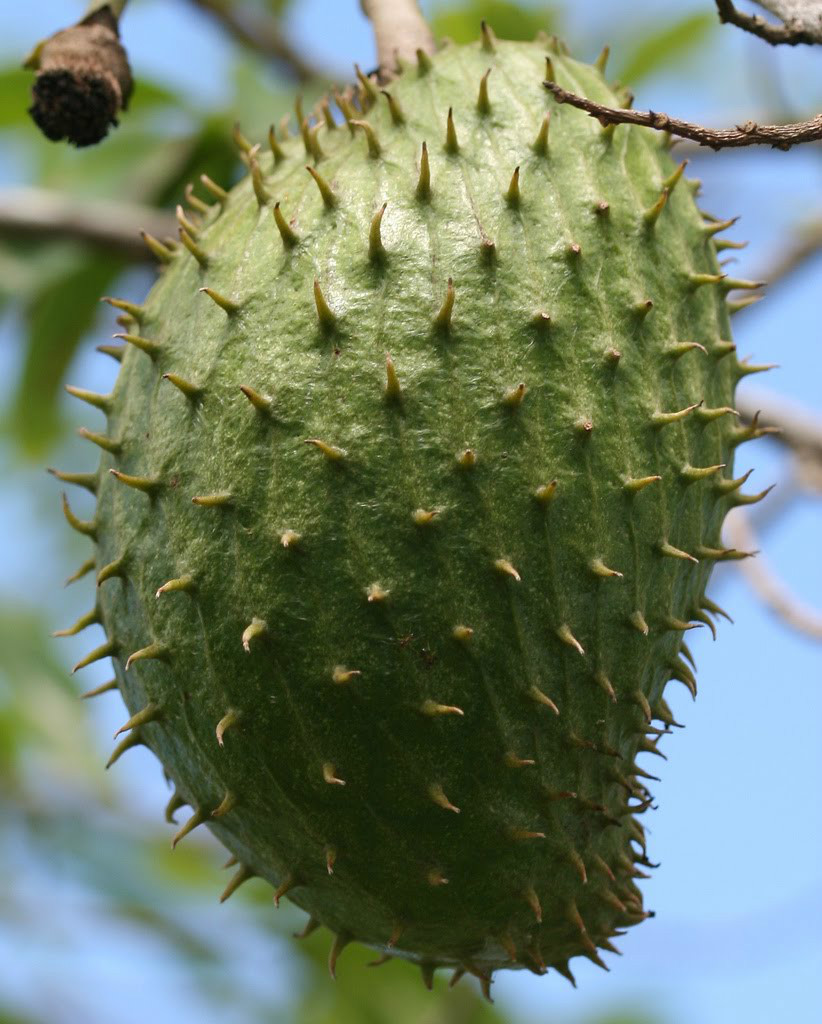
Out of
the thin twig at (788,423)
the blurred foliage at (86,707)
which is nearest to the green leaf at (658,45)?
the blurred foliage at (86,707)

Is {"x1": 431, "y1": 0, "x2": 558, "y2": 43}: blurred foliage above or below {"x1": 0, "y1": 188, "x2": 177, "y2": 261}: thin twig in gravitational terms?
above

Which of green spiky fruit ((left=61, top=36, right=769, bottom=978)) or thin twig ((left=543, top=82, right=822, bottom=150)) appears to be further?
green spiky fruit ((left=61, top=36, right=769, bottom=978))

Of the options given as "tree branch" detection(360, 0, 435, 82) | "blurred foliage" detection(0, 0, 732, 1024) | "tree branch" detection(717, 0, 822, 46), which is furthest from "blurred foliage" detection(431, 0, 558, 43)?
"tree branch" detection(717, 0, 822, 46)

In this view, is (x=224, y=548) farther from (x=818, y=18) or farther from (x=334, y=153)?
(x=818, y=18)

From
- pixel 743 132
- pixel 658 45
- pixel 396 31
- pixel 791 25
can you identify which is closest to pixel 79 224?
pixel 396 31

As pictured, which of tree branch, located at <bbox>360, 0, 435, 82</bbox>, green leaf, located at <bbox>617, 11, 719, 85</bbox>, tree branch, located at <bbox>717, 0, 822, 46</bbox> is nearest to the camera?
tree branch, located at <bbox>717, 0, 822, 46</bbox>

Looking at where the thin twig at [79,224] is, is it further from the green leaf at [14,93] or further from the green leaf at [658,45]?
the green leaf at [658,45]

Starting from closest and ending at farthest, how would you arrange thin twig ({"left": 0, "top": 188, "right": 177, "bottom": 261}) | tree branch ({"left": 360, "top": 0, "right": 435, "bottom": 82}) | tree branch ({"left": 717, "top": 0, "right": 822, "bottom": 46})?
tree branch ({"left": 717, "top": 0, "right": 822, "bottom": 46})
tree branch ({"left": 360, "top": 0, "right": 435, "bottom": 82})
thin twig ({"left": 0, "top": 188, "right": 177, "bottom": 261})

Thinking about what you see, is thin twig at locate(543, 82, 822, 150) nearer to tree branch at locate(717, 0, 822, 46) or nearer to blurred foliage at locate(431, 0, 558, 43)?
tree branch at locate(717, 0, 822, 46)
